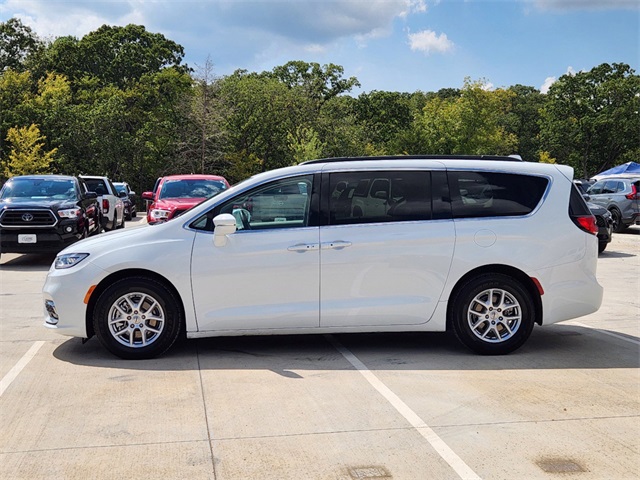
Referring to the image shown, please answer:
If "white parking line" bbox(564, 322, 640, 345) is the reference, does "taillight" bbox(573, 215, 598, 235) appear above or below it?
above

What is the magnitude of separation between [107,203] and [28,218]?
7.67m

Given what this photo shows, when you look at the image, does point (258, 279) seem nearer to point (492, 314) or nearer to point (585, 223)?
point (492, 314)

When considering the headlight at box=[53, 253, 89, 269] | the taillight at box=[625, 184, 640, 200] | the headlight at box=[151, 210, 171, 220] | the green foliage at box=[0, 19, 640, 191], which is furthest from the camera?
the green foliage at box=[0, 19, 640, 191]

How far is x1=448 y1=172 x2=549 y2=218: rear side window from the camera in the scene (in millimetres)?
6629

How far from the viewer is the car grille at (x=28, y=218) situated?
43.6 ft

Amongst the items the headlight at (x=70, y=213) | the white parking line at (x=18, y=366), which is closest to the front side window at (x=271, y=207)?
the white parking line at (x=18, y=366)

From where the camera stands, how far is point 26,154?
4947 cm

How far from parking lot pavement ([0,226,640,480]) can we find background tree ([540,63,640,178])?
61.6 meters

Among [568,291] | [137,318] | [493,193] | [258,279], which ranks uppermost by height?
[493,193]

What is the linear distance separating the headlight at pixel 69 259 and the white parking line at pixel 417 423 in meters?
2.58

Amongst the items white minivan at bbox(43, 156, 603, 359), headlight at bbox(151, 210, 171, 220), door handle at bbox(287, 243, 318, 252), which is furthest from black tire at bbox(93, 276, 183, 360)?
headlight at bbox(151, 210, 171, 220)

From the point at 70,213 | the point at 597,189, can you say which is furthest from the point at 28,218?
the point at 597,189

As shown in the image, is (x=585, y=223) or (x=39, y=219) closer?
(x=585, y=223)

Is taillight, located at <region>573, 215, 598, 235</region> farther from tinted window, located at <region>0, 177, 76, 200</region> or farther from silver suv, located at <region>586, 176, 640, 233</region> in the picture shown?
silver suv, located at <region>586, 176, 640, 233</region>
